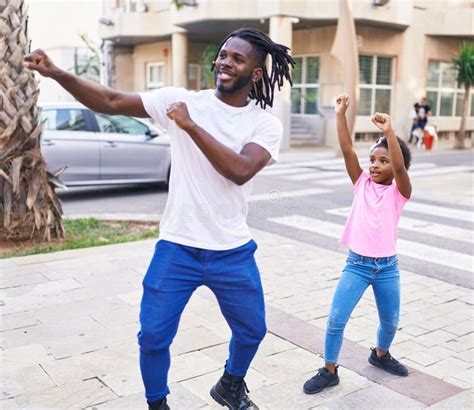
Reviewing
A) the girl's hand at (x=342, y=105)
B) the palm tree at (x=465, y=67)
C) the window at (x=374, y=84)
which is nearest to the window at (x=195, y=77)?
the window at (x=374, y=84)

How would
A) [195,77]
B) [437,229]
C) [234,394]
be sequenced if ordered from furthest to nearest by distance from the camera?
[195,77], [437,229], [234,394]

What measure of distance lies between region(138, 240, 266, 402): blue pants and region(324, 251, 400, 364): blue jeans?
2.04 ft

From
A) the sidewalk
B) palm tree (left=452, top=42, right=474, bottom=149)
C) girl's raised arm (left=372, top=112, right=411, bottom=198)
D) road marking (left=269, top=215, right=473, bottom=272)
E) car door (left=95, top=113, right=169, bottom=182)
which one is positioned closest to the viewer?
girl's raised arm (left=372, top=112, right=411, bottom=198)

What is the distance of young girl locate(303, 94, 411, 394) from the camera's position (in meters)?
3.36

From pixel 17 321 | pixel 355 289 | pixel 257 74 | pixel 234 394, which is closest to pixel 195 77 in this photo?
pixel 17 321

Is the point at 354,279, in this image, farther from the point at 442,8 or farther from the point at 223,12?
the point at 442,8

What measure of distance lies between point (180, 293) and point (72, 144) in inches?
291

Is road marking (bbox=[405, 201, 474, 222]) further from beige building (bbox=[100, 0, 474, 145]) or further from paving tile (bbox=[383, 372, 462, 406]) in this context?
beige building (bbox=[100, 0, 474, 145])

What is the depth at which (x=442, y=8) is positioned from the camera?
76.0 ft

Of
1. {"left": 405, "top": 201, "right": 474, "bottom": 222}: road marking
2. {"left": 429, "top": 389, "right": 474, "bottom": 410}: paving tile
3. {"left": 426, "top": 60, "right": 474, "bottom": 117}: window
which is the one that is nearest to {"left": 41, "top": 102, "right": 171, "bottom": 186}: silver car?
{"left": 405, "top": 201, "right": 474, "bottom": 222}: road marking

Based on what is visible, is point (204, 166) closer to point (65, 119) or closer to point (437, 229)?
point (437, 229)

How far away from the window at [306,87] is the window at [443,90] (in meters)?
5.03

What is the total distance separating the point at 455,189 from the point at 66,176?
710 cm

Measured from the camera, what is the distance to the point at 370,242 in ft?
11.1
